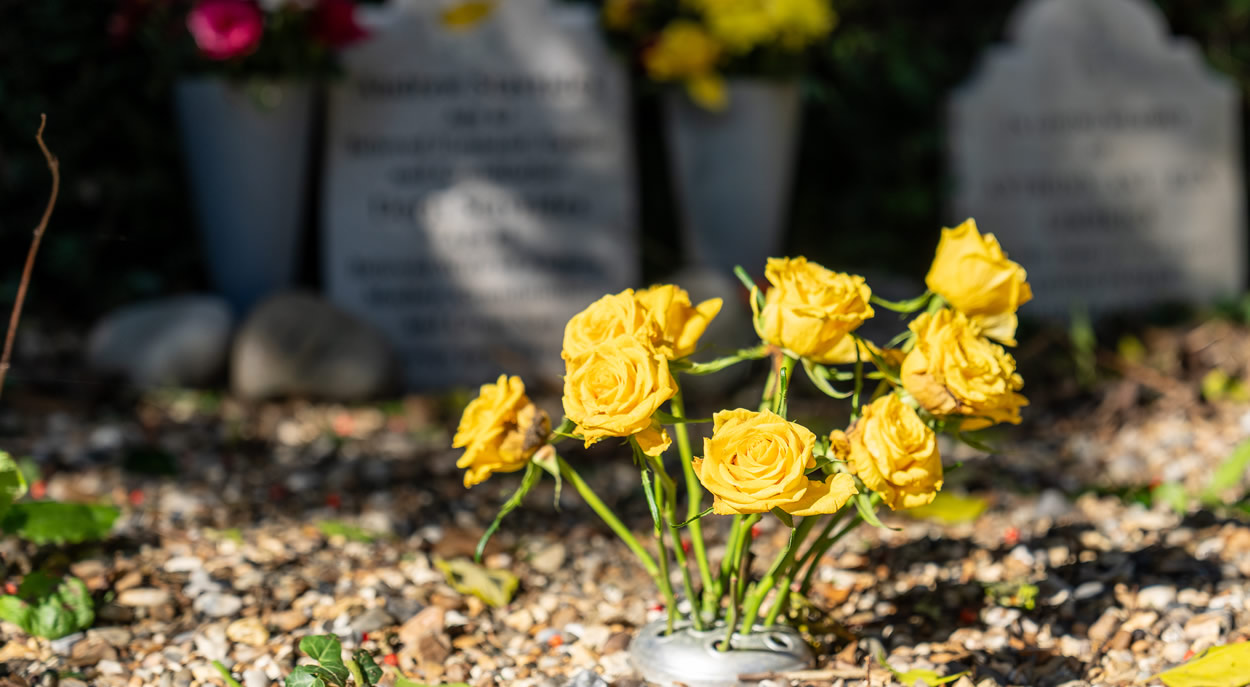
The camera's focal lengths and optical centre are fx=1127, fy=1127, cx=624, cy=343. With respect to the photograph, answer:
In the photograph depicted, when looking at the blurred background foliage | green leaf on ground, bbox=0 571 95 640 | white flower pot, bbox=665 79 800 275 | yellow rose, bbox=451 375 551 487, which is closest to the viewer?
yellow rose, bbox=451 375 551 487

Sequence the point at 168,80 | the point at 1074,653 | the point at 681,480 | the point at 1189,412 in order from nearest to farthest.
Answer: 1. the point at 1074,653
2. the point at 681,480
3. the point at 1189,412
4. the point at 168,80

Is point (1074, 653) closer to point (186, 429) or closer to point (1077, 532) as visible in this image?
point (1077, 532)

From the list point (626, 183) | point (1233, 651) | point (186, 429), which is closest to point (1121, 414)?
point (626, 183)

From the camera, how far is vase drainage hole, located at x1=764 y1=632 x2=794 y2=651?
1555mm

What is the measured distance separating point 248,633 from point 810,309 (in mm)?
1050

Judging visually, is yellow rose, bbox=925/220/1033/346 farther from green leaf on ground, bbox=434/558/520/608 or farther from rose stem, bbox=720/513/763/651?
green leaf on ground, bbox=434/558/520/608

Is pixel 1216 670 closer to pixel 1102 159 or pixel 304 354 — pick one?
pixel 304 354

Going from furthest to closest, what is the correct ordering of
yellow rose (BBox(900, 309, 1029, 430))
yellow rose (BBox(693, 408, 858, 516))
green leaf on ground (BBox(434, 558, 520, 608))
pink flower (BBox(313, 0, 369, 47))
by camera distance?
1. pink flower (BBox(313, 0, 369, 47))
2. green leaf on ground (BBox(434, 558, 520, 608))
3. yellow rose (BBox(900, 309, 1029, 430))
4. yellow rose (BBox(693, 408, 858, 516))

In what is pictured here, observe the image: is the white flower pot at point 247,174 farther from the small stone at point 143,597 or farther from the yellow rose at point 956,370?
the yellow rose at point 956,370

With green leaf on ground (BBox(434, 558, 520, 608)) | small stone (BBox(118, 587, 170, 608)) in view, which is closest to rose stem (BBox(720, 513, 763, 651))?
green leaf on ground (BBox(434, 558, 520, 608))

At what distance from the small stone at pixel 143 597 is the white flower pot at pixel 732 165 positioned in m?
2.52

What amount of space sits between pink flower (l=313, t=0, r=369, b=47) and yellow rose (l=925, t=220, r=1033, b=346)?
271 cm

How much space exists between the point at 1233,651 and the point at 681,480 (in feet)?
4.73

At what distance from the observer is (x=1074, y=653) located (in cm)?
168
